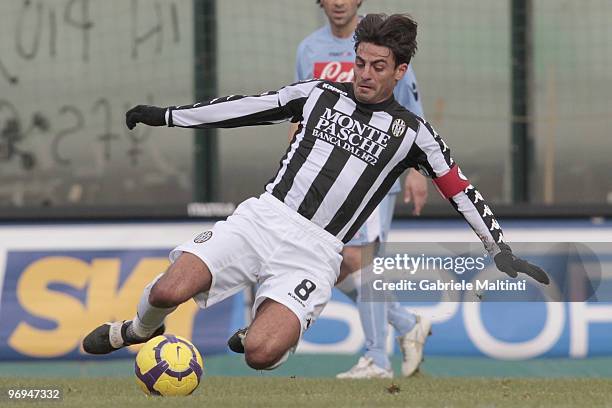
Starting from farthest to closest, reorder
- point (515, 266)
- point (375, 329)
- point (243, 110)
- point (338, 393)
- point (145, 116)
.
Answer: point (375, 329)
point (338, 393)
point (243, 110)
point (145, 116)
point (515, 266)

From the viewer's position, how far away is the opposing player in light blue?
954cm

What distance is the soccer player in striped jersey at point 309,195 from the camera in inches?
295

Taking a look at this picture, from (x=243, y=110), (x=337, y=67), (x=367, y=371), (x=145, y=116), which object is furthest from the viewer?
(x=337, y=67)

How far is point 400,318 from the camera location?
384 inches

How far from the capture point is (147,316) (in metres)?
7.58

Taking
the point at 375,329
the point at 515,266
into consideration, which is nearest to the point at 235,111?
the point at 515,266

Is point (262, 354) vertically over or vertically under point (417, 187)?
under

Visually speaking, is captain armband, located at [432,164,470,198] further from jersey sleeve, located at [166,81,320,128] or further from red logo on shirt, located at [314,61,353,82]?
red logo on shirt, located at [314,61,353,82]

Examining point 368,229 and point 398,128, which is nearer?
point 398,128

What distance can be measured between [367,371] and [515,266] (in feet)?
7.84

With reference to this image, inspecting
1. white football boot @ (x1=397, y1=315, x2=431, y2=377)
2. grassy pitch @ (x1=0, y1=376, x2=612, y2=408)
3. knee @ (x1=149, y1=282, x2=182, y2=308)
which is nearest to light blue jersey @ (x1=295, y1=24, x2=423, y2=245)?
white football boot @ (x1=397, y1=315, x2=431, y2=377)

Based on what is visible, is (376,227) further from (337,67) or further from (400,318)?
(337,67)

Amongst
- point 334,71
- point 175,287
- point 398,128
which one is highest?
point 398,128

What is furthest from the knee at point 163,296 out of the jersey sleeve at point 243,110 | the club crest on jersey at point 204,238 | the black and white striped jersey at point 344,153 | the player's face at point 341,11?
the player's face at point 341,11
